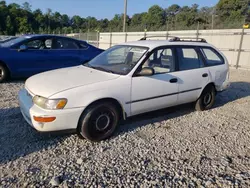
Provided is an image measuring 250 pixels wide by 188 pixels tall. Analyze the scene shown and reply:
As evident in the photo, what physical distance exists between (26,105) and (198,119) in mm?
3160

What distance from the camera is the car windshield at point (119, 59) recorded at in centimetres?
363

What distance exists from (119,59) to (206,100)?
7.38 ft

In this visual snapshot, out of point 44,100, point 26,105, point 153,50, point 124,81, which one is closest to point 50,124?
point 44,100

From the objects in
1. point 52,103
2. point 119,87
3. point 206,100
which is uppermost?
point 119,87

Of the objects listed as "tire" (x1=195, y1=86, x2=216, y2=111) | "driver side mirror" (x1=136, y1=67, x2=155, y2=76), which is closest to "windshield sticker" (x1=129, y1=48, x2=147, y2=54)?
"driver side mirror" (x1=136, y1=67, x2=155, y2=76)

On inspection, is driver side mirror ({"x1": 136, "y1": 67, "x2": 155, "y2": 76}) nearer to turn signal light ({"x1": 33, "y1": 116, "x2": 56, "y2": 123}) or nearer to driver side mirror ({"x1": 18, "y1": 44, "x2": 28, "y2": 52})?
turn signal light ({"x1": 33, "y1": 116, "x2": 56, "y2": 123})

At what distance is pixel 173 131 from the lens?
378 centimetres

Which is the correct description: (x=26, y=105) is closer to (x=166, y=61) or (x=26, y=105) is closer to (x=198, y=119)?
(x=166, y=61)

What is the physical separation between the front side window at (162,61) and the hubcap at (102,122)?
1220 millimetres

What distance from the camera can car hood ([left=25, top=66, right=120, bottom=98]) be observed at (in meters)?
3.01

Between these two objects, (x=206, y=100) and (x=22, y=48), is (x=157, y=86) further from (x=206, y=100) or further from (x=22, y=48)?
(x=22, y=48)

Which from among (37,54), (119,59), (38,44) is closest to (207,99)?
(119,59)

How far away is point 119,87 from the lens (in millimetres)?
3295

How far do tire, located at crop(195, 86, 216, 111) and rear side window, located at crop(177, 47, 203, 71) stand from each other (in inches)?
25.3
